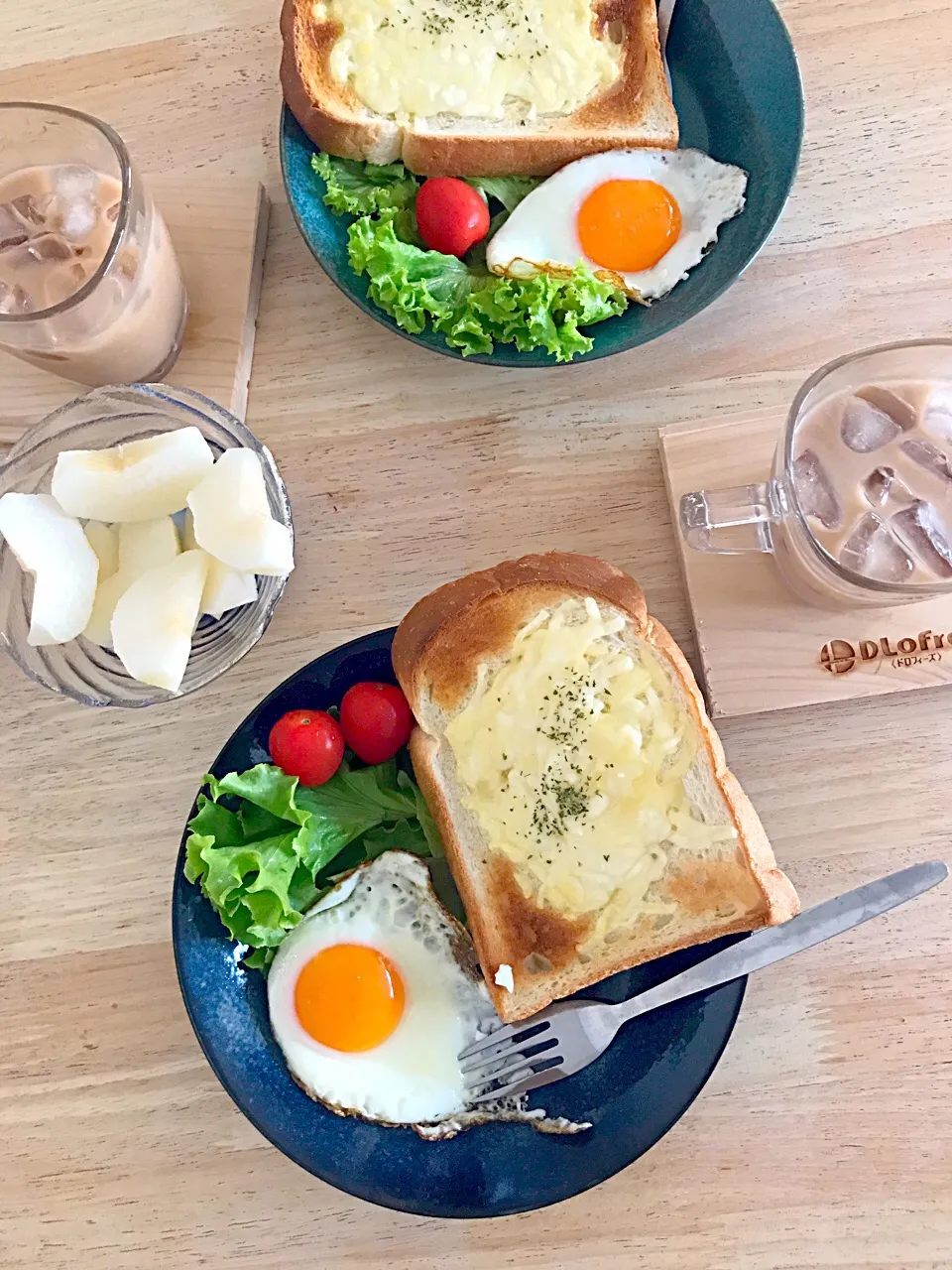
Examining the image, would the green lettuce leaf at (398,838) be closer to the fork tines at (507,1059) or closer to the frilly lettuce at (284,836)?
the frilly lettuce at (284,836)

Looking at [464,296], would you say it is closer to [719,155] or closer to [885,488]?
[719,155]

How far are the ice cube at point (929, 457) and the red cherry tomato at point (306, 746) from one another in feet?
2.92

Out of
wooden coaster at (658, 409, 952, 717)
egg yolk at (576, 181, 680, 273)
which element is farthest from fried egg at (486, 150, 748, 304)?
wooden coaster at (658, 409, 952, 717)

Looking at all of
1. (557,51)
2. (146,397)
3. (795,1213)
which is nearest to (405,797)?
(146,397)

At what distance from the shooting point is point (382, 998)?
1.44m

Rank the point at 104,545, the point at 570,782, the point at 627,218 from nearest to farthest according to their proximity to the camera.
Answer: the point at 570,782 → the point at 104,545 → the point at 627,218

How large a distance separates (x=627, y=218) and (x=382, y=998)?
122 cm

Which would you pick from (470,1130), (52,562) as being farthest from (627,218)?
(470,1130)

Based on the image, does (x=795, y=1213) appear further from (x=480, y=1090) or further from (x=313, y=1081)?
(x=313, y=1081)

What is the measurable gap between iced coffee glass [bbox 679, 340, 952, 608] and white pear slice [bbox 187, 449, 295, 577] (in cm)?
57

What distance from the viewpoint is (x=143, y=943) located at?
1601mm

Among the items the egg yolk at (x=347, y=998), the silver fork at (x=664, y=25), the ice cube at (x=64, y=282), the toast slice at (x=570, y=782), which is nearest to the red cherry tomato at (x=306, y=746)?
the toast slice at (x=570, y=782)

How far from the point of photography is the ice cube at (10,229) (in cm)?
150

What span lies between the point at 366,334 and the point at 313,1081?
1.16 m
